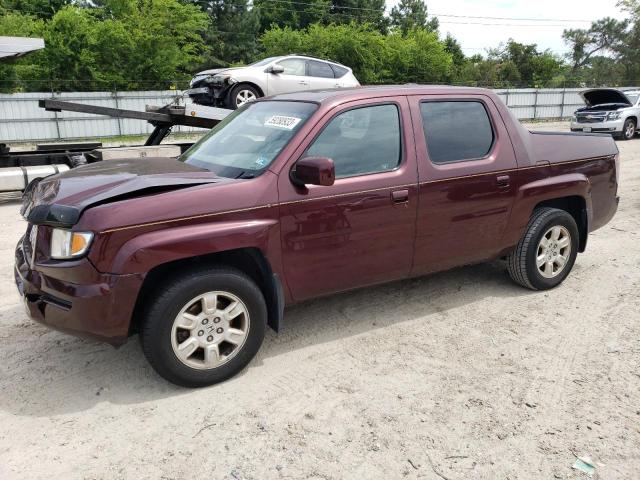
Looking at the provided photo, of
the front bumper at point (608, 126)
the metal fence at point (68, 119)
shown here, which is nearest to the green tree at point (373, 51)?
the metal fence at point (68, 119)

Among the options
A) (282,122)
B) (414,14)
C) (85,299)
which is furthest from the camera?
(414,14)

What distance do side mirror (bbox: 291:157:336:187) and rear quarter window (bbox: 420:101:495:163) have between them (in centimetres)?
109

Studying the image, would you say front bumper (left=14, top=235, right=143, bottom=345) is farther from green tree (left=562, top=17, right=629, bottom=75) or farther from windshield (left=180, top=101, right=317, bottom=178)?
green tree (left=562, top=17, right=629, bottom=75)

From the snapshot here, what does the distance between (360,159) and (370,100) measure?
47 cm

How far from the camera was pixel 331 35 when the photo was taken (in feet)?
117

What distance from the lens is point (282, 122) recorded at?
13.0 feet

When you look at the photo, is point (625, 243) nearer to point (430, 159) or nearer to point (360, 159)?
point (430, 159)

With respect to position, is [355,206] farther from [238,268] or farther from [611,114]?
[611,114]

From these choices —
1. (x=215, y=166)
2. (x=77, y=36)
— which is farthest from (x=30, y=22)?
(x=215, y=166)

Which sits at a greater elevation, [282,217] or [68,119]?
[68,119]

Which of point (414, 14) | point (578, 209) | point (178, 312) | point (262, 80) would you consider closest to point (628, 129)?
point (262, 80)

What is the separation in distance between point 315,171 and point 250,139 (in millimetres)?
856

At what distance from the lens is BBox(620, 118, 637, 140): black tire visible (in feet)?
62.2

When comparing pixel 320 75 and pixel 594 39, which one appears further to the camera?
pixel 594 39
